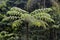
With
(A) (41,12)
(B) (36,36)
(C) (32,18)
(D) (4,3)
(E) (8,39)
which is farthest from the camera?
(D) (4,3)

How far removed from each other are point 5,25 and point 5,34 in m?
1.24

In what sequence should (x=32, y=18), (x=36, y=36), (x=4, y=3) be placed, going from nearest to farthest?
(x=32, y=18), (x=36, y=36), (x=4, y=3)

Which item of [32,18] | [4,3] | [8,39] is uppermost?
[4,3]

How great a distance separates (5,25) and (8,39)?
1390 millimetres

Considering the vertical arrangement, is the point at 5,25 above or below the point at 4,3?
below

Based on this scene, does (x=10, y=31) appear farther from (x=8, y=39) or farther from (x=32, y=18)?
(x=32, y=18)

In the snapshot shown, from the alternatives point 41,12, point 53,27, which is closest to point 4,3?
point 53,27

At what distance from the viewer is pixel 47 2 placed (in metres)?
10.1

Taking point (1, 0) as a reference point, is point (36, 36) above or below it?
below

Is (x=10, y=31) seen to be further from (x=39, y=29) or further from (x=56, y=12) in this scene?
(x=56, y=12)

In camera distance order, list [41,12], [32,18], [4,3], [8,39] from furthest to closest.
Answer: [4,3] → [8,39] → [41,12] → [32,18]

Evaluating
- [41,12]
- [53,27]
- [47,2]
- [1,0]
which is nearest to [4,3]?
[1,0]

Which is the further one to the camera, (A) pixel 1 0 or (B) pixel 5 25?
(A) pixel 1 0

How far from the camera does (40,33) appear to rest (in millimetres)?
8688
